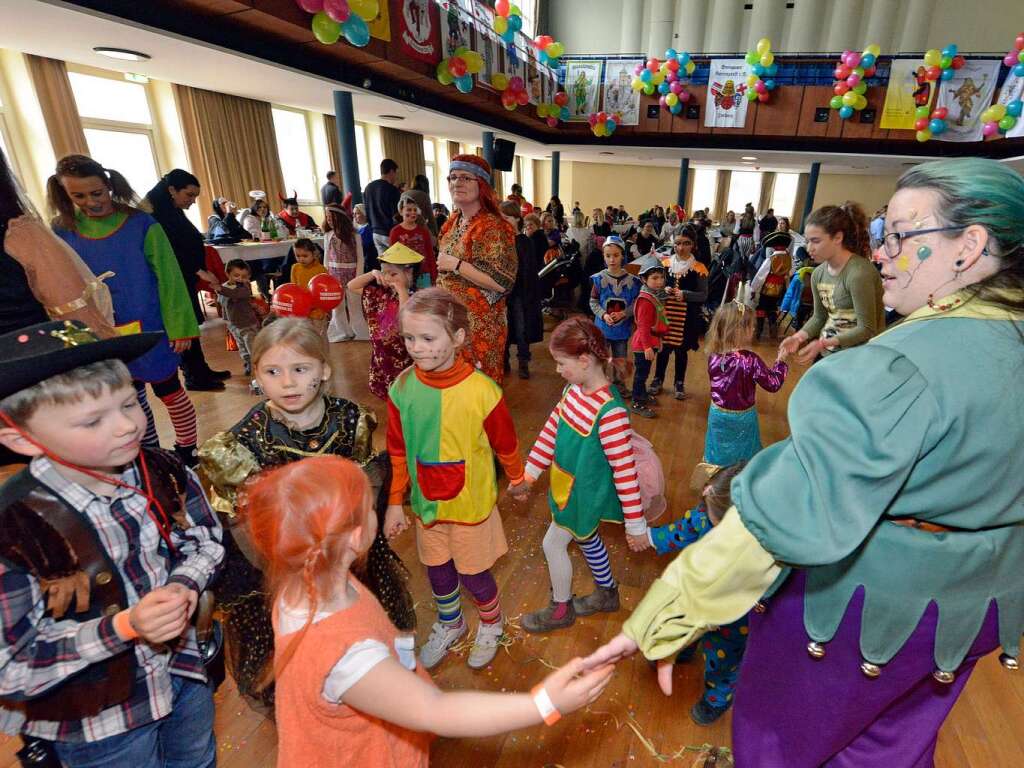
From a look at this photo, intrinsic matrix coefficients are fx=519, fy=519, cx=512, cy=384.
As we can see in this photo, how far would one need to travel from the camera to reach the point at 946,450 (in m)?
0.74

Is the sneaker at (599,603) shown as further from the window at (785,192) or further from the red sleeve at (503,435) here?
the window at (785,192)

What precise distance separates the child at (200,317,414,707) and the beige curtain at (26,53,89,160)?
309 inches

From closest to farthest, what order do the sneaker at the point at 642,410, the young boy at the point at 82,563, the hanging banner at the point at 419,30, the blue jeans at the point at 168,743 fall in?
the young boy at the point at 82,563
the blue jeans at the point at 168,743
the sneaker at the point at 642,410
the hanging banner at the point at 419,30

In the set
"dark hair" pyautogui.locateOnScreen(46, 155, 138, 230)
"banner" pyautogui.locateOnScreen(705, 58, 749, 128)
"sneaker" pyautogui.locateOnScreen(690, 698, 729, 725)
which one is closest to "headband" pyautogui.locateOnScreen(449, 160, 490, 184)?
"dark hair" pyautogui.locateOnScreen(46, 155, 138, 230)

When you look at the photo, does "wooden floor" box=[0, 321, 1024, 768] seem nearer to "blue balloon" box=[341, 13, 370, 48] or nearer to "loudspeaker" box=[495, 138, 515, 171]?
"blue balloon" box=[341, 13, 370, 48]

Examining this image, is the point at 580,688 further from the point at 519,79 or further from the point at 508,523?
the point at 519,79

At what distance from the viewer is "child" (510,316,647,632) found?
175 centimetres

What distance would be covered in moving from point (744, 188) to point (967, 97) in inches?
403

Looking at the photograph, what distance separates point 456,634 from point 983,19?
19599 mm

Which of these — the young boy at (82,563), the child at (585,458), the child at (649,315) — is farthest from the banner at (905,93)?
the young boy at (82,563)

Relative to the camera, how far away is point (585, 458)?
1805 mm

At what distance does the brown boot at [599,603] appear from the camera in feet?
7.03

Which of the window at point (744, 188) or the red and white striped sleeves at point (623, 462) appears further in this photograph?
the window at point (744, 188)

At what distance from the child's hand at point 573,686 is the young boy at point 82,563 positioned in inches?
26.4
